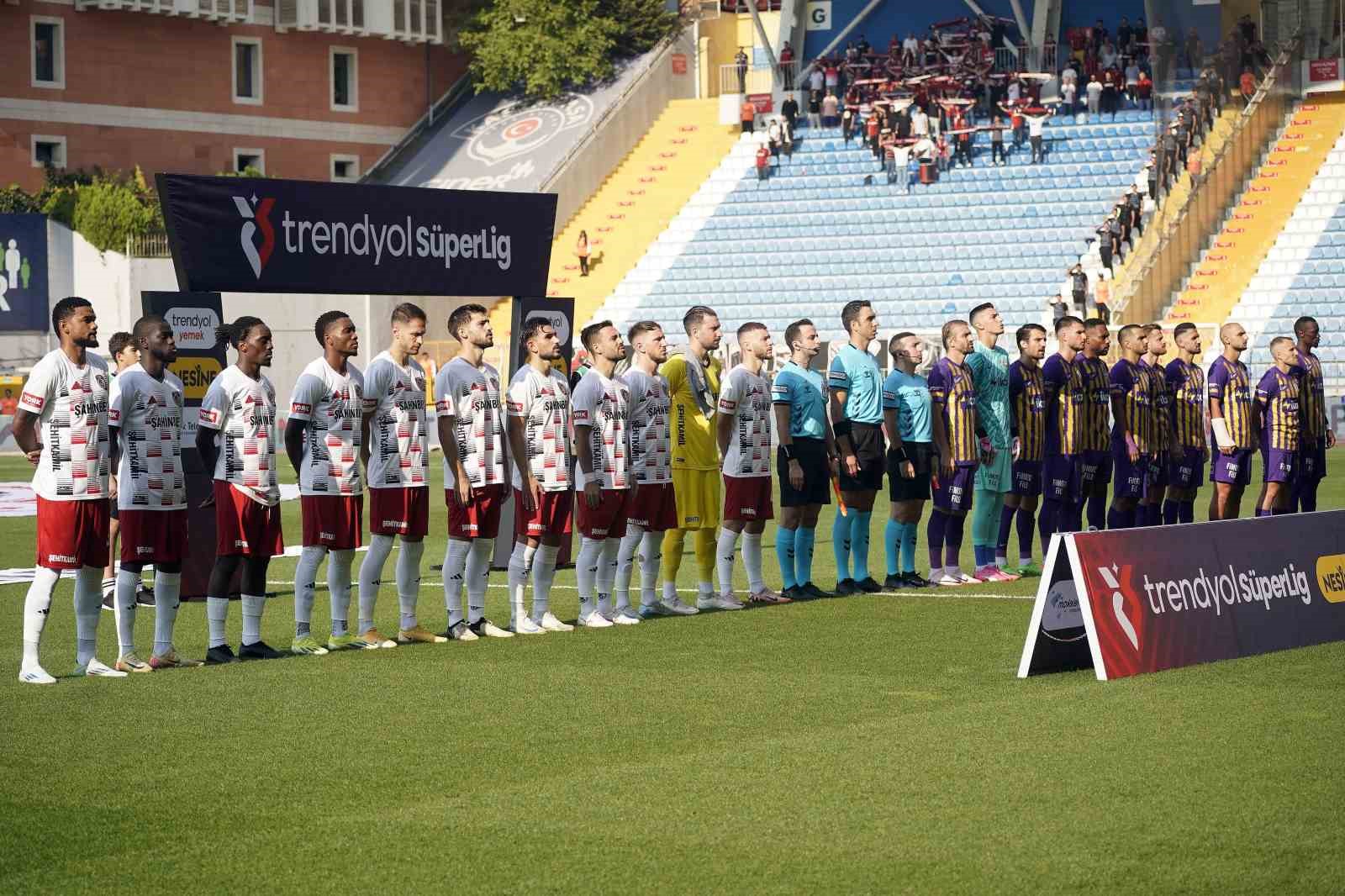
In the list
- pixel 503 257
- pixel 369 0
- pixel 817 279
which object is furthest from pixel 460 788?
pixel 369 0

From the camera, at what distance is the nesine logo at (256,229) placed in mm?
13047

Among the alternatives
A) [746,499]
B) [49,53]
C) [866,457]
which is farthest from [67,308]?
[49,53]

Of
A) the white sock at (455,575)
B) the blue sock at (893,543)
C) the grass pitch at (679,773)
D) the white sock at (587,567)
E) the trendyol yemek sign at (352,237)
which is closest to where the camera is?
the grass pitch at (679,773)

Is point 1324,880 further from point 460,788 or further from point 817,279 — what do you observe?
point 817,279

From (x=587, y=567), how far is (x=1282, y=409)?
259 inches

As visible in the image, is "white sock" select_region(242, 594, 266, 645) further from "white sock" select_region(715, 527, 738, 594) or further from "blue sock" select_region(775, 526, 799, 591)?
"blue sock" select_region(775, 526, 799, 591)

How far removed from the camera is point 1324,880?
19.2 feet

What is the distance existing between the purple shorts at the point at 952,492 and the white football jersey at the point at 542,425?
142 inches

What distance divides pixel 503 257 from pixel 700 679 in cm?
586

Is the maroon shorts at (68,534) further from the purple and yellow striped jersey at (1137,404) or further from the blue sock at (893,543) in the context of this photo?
the purple and yellow striped jersey at (1137,404)

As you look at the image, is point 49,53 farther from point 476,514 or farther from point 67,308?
point 67,308

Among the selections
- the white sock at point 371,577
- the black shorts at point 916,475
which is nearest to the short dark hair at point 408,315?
the white sock at point 371,577

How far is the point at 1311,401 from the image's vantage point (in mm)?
16078

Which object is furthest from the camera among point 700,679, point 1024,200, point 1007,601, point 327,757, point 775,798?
point 1024,200
